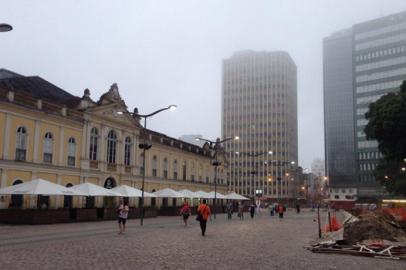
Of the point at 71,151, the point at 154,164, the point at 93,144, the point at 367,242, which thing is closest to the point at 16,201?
the point at 71,151

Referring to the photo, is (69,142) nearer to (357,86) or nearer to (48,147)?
(48,147)

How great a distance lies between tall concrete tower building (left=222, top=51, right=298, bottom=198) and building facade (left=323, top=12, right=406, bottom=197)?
1453 centimetres

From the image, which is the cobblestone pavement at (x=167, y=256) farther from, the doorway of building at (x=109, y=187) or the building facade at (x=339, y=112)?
the building facade at (x=339, y=112)

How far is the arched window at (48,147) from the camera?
128 feet

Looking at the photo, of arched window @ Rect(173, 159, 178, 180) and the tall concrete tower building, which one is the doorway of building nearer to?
arched window @ Rect(173, 159, 178, 180)

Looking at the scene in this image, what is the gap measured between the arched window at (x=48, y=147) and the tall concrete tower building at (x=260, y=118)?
11518cm

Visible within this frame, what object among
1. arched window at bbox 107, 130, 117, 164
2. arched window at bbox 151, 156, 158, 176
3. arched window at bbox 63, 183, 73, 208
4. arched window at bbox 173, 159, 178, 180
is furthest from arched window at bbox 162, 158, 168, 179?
arched window at bbox 63, 183, 73, 208

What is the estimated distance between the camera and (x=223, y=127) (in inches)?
6363

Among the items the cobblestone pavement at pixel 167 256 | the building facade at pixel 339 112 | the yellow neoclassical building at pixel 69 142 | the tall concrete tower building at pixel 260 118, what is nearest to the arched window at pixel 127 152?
the yellow neoclassical building at pixel 69 142

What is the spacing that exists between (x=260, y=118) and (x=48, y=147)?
12260 centimetres

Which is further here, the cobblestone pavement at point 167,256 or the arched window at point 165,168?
the arched window at point 165,168

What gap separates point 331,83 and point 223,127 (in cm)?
3900

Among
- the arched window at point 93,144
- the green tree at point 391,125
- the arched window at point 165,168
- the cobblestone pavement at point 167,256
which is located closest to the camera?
the cobblestone pavement at point 167,256

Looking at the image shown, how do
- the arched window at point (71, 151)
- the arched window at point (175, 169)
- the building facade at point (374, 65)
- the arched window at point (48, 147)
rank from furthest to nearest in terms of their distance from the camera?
the building facade at point (374, 65)
the arched window at point (175, 169)
the arched window at point (71, 151)
the arched window at point (48, 147)
